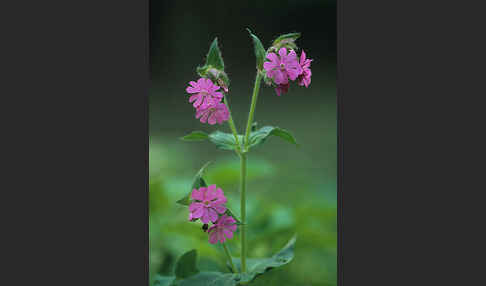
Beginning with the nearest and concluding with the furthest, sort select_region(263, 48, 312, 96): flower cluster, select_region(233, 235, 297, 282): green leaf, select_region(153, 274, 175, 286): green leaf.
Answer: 1. select_region(263, 48, 312, 96): flower cluster
2. select_region(233, 235, 297, 282): green leaf
3. select_region(153, 274, 175, 286): green leaf

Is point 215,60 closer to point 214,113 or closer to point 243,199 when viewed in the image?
point 214,113

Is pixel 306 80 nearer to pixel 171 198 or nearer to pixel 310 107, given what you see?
pixel 310 107

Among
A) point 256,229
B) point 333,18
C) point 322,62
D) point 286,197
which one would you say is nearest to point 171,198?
point 256,229

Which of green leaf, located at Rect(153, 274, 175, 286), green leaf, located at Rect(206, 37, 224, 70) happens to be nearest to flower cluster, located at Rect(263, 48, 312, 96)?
green leaf, located at Rect(206, 37, 224, 70)

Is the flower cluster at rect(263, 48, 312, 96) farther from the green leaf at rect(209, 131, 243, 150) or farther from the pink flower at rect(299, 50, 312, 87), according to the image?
the green leaf at rect(209, 131, 243, 150)

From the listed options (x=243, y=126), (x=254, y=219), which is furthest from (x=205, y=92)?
(x=254, y=219)

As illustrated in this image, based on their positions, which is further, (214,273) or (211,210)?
(214,273)
